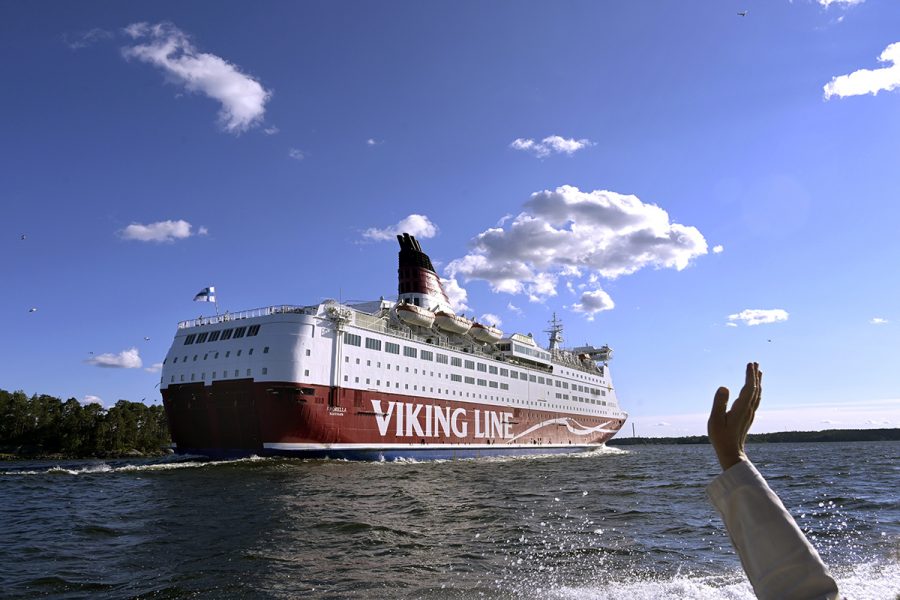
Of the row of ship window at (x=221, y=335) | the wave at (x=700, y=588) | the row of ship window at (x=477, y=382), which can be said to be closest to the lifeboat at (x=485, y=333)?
the row of ship window at (x=477, y=382)

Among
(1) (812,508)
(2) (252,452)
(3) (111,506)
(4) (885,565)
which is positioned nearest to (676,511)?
(1) (812,508)

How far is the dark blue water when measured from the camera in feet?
22.8

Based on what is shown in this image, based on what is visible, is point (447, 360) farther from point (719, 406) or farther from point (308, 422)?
point (719, 406)

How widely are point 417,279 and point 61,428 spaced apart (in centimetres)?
4690

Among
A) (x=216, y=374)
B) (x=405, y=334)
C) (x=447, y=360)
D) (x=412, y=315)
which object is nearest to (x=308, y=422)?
(x=216, y=374)

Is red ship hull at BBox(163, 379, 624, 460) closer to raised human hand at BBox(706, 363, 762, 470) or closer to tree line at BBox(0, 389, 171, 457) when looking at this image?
raised human hand at BBox(706, 363, 762, 470)

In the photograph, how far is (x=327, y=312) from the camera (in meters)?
30.7

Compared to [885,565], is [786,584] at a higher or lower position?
higher

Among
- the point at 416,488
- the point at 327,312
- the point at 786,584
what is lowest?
the point at 416,488

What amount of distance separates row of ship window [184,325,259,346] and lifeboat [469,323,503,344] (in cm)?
1957

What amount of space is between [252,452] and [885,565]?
2563 cm

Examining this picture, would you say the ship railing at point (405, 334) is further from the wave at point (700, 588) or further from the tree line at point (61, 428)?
the tree line at point (61, 428)

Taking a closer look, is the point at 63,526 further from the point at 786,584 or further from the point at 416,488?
the point at 786,584

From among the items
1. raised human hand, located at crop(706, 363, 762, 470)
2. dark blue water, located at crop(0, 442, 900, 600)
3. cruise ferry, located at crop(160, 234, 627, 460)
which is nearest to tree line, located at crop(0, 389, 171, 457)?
cruise ferry, located at crop(160, 234, 627, 460)
